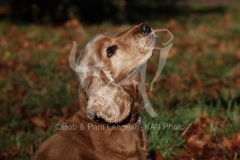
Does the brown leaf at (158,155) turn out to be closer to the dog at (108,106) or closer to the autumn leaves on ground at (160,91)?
the autumn leaves on ground at (160,91)

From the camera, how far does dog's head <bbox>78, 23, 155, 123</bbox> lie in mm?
3305

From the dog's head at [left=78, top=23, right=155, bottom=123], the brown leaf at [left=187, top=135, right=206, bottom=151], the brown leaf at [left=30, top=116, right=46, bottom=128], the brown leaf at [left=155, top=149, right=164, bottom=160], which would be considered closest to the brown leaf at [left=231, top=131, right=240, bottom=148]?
the brown leaf at [left=187, top=135, right=206, bottom=151]

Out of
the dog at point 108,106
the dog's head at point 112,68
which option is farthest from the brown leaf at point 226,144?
the dog's head at point 112,68

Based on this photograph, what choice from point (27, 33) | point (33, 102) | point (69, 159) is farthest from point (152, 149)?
point (27, 33)

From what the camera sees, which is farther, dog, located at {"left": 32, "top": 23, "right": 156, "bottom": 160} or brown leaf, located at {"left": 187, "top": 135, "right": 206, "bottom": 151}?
brown leaf, located at {"left": 187, "top": 135, "right": 206, "bottom": 151}

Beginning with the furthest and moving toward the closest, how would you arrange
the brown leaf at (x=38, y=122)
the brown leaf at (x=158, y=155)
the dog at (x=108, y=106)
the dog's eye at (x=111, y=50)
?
the brown leaf at (x=38, y=122)
the brown leaf at (x=158, y=155)
the dog's eye at (x=111, y=50)
the dog at (x=108, y=106)

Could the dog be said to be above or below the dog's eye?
below

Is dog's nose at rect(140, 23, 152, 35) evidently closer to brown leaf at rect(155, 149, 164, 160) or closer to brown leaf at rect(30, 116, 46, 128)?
brown leaf at rect(155, 149, 164, 160)

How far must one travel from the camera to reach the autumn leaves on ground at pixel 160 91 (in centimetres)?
429

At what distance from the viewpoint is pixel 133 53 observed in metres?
3.65

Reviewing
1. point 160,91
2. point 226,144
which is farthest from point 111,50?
point 160,91

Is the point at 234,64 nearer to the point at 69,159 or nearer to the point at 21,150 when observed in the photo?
the point at 21,150

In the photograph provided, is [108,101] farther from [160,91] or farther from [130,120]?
[160,91]

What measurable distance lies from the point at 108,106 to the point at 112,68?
16.8 inches
